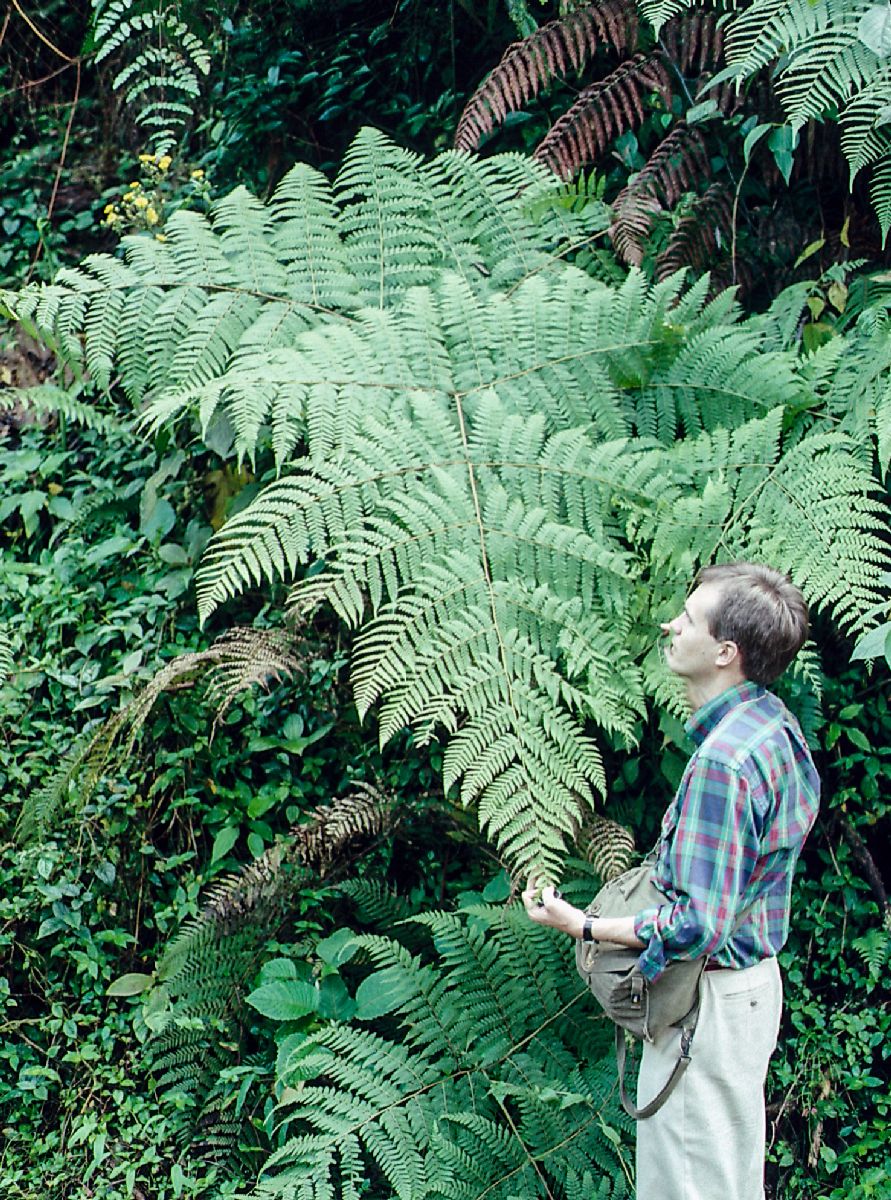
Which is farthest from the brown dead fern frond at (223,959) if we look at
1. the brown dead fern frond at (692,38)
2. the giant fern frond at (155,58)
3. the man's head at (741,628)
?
the brown dead fern frond at (692,38)

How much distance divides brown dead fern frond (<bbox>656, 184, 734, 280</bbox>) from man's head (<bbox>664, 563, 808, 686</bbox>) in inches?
67.8

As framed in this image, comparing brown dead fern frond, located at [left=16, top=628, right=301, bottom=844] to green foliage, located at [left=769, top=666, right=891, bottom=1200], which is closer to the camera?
green foliage, located at [left=769, top=666, right=891, bottom=1200]

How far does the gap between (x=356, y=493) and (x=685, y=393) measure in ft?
3.18

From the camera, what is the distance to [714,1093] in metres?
2.31

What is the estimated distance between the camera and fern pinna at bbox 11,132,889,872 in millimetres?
2811

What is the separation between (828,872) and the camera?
11.4ft

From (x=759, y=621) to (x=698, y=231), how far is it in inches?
76.3

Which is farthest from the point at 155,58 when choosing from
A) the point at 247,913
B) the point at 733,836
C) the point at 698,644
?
the point at 733,836

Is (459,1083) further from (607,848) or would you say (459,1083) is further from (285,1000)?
(607,848)

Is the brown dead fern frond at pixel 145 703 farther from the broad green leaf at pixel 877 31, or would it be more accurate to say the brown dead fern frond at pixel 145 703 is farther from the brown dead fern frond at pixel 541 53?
the broad green leaf at pixel 877 31

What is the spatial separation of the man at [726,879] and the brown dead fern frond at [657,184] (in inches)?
65.6

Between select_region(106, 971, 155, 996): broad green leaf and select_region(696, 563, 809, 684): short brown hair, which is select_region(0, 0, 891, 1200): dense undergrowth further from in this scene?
select_region(696, 563, 809, 684): short brown hair

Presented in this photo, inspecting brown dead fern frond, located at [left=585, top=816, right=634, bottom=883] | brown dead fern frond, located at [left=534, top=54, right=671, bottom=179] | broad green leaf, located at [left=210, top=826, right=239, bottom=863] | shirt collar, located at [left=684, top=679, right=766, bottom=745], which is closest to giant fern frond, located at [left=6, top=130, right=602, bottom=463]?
brown dead fern frond, located at [left=534, top=54, right=671, bottom=179]

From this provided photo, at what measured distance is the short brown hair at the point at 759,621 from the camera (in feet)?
7.54
